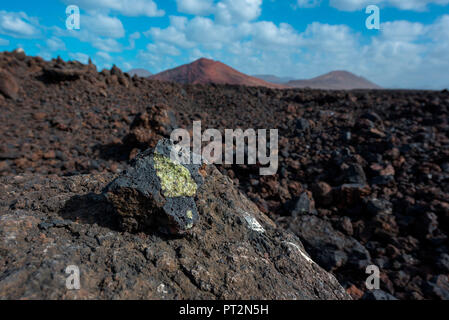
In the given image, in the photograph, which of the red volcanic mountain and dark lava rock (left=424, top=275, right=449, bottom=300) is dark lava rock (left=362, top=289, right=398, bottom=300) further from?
the red volcanic mountain

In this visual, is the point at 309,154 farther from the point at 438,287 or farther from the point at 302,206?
the point at 438,287

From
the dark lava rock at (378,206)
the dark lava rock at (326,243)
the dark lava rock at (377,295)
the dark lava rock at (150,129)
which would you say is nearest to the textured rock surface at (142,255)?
the dark lava rock at (377,295)

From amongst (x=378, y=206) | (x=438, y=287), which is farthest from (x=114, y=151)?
(x=438, y=287)

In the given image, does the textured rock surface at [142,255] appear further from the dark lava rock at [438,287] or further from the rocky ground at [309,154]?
the dark lava rock at [438,287]

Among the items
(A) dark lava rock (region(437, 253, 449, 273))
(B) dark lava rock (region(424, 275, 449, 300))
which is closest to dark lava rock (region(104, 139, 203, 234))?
(B) dark lava rock (region(424, 275, 449, 300))

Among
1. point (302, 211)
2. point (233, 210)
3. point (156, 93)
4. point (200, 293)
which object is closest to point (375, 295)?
point (302, 211)

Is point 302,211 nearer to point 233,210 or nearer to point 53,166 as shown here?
point 233,210
